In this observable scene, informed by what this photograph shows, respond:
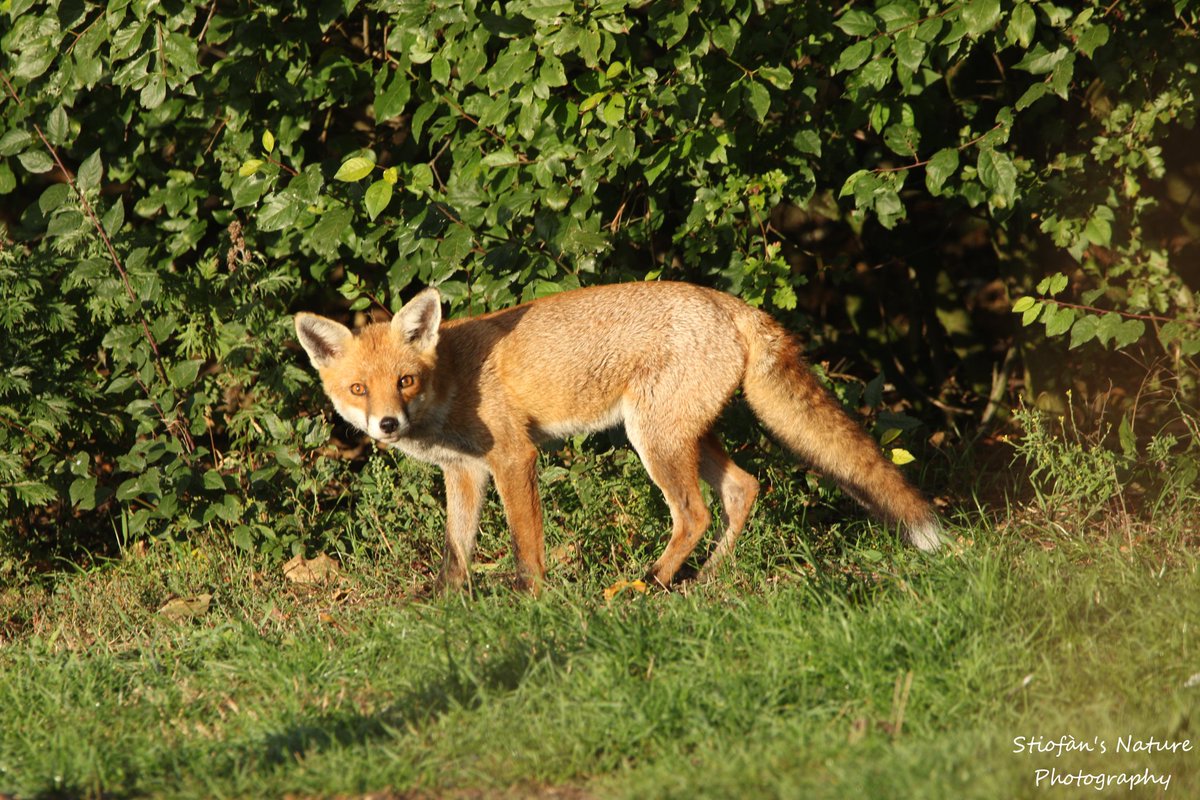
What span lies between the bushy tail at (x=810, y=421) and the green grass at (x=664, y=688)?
32cm

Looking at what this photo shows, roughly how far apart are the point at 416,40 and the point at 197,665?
8.86 feet

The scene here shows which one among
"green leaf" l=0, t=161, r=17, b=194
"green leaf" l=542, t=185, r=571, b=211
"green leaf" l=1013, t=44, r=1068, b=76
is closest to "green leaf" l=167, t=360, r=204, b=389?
"green leaf" l=0, t=161, r=17, b=194

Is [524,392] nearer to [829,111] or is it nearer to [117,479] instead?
[829,111]

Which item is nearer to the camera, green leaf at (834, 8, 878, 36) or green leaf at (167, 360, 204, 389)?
green leaf at (834, 8, 878, 36)

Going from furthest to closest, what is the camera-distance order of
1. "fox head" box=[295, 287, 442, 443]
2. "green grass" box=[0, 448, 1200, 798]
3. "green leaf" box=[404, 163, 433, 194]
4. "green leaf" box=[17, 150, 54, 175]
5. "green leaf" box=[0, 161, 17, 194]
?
"green leaf" box=[0, 161, 17, 194], "green leaf" box=[17, 150, 54, 175], "green leaf" box=[404, 163, 433, 194], "fox head" box=[295, 287, 442, 443], "green grass" box=[0, 448, 1200, 798]

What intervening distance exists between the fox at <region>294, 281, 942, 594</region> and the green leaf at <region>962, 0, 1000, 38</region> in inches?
54.7

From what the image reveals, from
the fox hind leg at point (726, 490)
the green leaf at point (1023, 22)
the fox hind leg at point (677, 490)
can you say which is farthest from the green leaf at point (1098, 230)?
the fox hind leg at point (677, 490)

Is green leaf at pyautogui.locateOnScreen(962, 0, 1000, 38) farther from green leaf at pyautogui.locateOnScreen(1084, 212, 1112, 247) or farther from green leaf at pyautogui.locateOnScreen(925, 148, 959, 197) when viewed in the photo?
green leaf at pyautogui.locateOnScreen(1084, 212, 1112, 247)

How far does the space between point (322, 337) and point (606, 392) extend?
1.23 metres

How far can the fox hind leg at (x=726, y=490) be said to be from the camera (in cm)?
488

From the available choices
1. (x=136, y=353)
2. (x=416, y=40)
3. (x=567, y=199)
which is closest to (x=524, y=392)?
(x=567, y=199)

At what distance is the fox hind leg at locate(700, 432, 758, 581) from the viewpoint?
4.88 meters

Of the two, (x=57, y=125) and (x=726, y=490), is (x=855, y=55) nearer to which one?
(x=726, y=490)

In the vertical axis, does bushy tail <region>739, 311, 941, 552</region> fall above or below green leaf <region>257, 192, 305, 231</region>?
below
